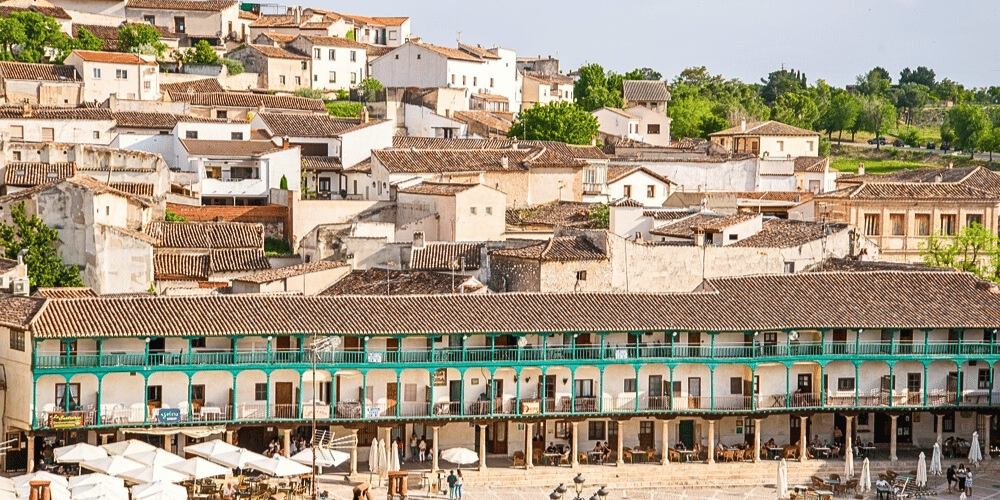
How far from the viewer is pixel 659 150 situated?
9406cm

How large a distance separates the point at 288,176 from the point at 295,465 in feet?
103

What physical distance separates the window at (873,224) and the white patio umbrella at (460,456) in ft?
97.2

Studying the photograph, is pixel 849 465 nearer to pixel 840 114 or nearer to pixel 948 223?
pixel 948 223

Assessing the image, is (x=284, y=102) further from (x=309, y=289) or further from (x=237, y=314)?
(x=237, y=314)

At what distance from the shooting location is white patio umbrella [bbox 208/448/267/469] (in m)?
50.4

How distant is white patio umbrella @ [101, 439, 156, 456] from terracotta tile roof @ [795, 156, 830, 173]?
171ft

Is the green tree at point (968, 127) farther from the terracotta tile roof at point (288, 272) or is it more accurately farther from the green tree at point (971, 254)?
the terracotta tile roof at point (288, 272)

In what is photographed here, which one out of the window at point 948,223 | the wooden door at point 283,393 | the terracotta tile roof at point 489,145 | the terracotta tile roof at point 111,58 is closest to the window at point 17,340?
the wooden door at point 283,393

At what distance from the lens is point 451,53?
348ft

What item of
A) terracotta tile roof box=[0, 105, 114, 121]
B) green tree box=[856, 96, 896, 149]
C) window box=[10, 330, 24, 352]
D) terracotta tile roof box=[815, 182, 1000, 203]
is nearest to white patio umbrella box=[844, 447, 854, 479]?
terracotta tile roof box=[815, 182, 1000, 203]

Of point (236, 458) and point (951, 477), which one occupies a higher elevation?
point (236, 458)

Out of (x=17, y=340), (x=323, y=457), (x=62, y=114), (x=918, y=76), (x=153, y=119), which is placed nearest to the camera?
(x=323, y=457)

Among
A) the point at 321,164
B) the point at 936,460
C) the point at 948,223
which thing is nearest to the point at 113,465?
the point at 936,460

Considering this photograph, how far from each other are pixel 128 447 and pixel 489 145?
39617 millimetres
